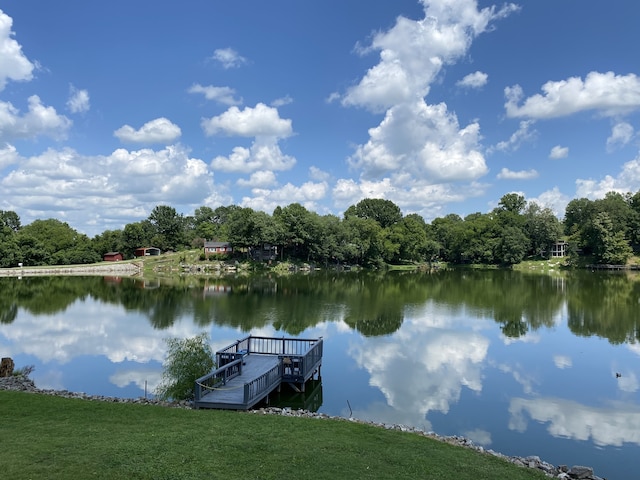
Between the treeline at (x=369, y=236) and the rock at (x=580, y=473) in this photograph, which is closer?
the rock at (x=580, y=473)

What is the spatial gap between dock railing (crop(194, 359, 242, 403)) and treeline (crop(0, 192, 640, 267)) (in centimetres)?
7329

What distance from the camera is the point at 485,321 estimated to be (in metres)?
33.9

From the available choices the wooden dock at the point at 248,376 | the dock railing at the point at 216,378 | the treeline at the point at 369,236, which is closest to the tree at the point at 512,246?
the treeline at the point at 369,236

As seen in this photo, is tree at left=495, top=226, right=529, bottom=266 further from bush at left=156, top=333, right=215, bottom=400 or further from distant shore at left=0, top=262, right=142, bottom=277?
bush at left=156, top=333, right=215, bottom=400

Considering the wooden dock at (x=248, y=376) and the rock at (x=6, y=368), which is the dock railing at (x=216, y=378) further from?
the rock at (x=6, y=368)

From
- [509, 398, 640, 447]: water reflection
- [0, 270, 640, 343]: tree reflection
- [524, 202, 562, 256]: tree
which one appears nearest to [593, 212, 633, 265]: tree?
[524, 202, 562, 256]: tree

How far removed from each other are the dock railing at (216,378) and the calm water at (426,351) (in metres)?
3.51

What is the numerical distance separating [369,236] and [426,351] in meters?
78.1

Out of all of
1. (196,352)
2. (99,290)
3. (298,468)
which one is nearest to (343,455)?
(298,468)

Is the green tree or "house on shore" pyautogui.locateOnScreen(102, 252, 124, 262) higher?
the green tree

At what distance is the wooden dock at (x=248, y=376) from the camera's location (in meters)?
14.4

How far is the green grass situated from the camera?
8.23 metres

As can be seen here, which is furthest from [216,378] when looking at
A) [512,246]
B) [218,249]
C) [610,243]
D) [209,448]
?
[610,243]

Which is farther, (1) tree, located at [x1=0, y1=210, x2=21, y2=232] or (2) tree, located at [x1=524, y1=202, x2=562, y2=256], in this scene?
(1) tree, located at [x1=0, y1=210, x2=21, y2=232]
